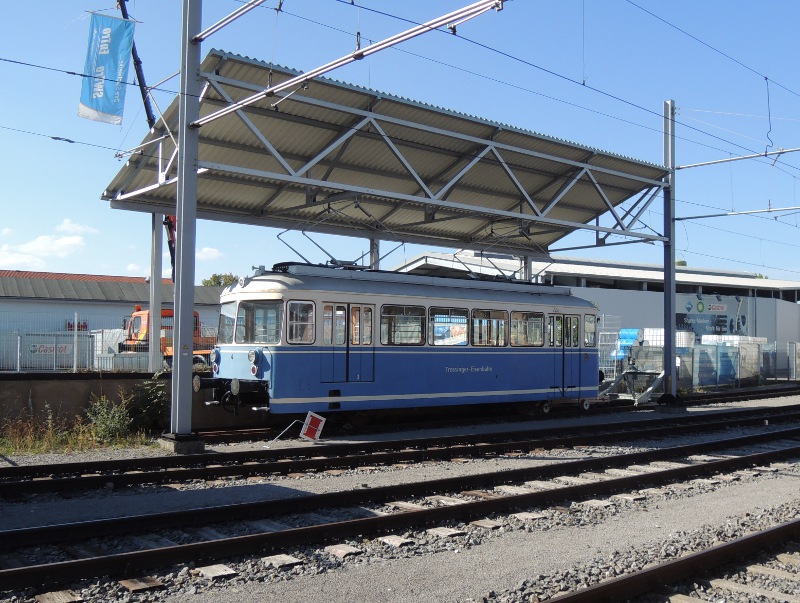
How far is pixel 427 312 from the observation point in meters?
17.1

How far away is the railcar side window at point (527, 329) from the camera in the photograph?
18781 mm

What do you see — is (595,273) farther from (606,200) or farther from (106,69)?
(106,69)

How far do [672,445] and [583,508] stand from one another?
276 inches

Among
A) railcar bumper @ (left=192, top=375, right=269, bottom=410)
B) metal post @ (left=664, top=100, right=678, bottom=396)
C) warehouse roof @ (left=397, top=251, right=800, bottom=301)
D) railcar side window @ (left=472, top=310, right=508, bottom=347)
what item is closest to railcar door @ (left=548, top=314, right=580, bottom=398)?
railcar side window @ (left=472, top=310, right=508, bottom=347)

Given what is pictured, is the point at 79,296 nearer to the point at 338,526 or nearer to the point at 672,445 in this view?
the point at 672,445

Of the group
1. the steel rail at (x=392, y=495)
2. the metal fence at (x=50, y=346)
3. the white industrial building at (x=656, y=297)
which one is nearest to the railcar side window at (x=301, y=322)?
the steel rail at (x=392, y=495)

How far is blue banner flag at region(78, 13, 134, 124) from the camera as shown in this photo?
14.1 m

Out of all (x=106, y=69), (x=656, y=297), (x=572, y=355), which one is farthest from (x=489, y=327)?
(x=656, y=297)

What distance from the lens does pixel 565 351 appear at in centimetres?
1991

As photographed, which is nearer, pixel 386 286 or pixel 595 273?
pixel 386 286

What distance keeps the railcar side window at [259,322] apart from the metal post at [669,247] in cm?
1236

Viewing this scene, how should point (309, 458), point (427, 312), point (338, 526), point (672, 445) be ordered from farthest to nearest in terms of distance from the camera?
1. point (427, 312)
2. point (672, 445)
3. point (309, 458)
4. point (338, 526)

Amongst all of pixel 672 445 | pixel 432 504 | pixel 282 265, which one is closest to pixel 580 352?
pixel 672 445

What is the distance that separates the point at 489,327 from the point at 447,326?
129 centimetres
